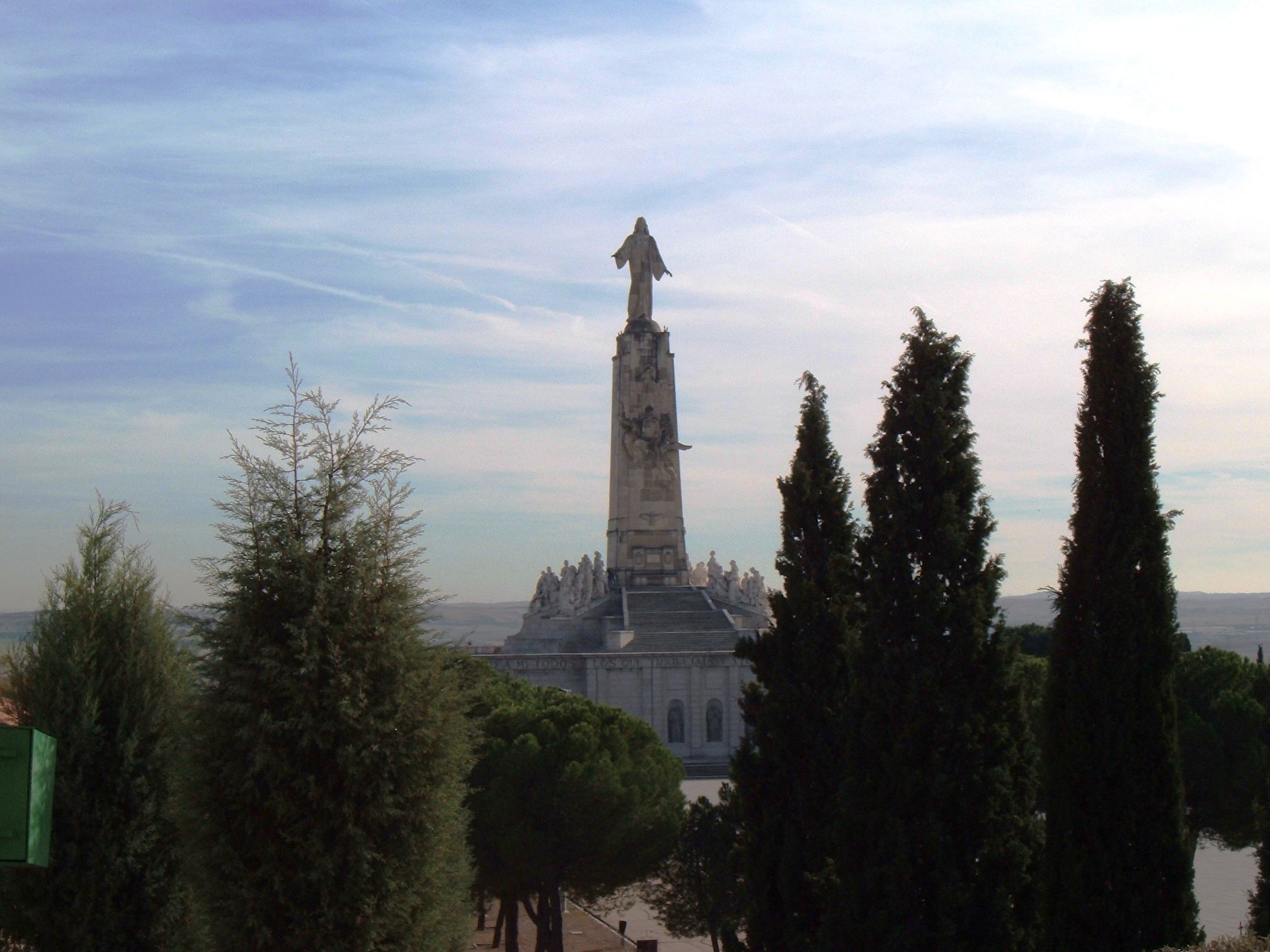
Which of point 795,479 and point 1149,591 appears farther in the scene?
point 795,479

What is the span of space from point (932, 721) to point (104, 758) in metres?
7.64

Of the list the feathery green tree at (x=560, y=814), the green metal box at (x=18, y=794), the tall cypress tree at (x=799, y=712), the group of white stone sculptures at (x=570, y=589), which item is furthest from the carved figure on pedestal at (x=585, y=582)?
the green metal box at (x=18, y=794)

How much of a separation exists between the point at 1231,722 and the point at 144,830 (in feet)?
69.6

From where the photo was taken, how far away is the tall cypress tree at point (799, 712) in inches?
584

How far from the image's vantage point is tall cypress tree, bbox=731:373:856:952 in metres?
14.8

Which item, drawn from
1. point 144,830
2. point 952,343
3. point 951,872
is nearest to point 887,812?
point 951,872

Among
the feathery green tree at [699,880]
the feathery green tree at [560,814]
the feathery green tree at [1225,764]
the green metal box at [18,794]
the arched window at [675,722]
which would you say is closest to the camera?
the green metal box at [18,794]

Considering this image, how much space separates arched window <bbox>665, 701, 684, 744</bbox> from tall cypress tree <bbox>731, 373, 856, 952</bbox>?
32180 millimetres

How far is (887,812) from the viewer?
12.6 metres

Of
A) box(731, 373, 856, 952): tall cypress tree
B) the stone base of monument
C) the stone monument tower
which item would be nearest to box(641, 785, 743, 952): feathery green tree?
box(731, 373, 856, 952): tall cypress tree

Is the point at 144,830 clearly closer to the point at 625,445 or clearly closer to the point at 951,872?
the point at 951,872

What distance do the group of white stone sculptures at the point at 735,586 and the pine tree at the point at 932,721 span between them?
41.6m

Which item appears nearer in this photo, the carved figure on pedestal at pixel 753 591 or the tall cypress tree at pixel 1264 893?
the tall cypress tree at pixel 1264 893

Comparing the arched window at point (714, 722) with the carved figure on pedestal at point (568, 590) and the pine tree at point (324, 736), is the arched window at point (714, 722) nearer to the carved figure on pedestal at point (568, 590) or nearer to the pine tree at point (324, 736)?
the carved figure on pedestal at point (568, 590)
